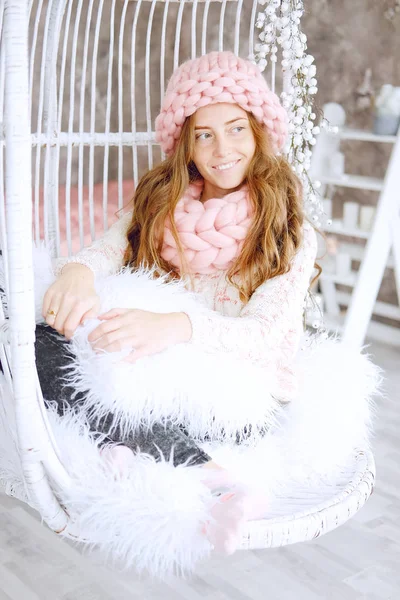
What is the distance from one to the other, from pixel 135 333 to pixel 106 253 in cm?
42

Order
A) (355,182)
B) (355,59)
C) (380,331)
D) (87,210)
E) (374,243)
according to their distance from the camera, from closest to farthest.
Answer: (374,243), (355,182), (380,331), (355,59), (87,210)

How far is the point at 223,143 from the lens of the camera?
4.58 ft

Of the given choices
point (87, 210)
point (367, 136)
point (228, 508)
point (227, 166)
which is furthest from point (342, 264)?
point (228, 508)

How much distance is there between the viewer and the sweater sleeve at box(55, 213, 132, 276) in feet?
4.63

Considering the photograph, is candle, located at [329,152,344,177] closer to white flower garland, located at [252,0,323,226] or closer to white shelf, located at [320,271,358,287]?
white shelf, located at [320,271,358,287]

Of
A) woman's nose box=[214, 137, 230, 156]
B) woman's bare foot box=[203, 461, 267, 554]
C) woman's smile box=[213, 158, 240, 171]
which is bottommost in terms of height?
woman's bare foot box=[203, 461, 267, 554]

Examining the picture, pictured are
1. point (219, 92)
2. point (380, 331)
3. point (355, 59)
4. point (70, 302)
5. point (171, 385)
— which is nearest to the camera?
point (171, 385)

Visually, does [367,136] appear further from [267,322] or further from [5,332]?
[5,332]

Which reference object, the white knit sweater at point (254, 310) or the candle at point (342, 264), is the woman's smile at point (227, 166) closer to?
the white knit sweater at point (254, 310)

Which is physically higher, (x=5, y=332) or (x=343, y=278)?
(x=5, y=332)

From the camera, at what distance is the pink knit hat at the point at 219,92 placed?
4.52 ft

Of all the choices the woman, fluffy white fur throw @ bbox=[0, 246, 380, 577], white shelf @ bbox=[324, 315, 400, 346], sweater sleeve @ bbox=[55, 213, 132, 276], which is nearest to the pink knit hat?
the woman

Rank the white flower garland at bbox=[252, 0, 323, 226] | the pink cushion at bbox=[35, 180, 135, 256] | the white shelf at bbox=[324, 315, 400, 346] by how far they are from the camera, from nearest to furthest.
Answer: the white flower garland at bbox=[252, 0, 323, 226]
the pink cushion at bbox=[35, 180, 135, 256]
the white shelf at bbox=[324, 315, 400, 346]

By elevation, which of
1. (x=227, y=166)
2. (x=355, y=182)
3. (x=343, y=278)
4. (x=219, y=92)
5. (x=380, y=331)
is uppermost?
(x=219, y=92)
